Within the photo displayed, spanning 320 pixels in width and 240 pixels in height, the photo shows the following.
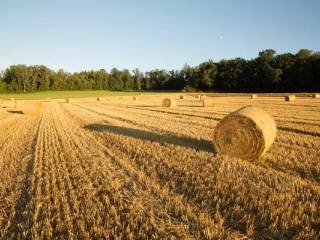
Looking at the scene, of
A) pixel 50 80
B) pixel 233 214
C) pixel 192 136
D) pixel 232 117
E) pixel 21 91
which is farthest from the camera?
pixel 50 80

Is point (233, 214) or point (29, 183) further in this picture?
point (29, 183)

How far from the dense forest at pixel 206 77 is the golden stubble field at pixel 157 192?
201 ft

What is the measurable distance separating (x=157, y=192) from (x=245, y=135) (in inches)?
154

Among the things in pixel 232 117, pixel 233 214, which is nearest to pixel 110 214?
pixel 233 214

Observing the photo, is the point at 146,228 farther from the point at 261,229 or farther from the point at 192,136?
the point at 192,136

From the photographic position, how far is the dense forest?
6844cm

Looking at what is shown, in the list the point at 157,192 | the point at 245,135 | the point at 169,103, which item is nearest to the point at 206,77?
the point at 169,103

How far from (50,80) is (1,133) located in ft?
312

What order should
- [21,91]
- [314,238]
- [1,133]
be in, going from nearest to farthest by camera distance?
1. [314,238]
2. [1,133]
3. [21,91]

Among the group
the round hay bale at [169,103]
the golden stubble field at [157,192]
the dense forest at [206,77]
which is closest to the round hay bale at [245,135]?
the golden stubble field at [157,192]

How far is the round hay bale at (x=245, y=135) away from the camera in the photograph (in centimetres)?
908

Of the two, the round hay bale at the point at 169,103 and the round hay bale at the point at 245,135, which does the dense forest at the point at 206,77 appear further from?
the round hay bale at the point at 245,135

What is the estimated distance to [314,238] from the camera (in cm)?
461

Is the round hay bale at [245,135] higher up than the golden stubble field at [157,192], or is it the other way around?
the round hay bale at [245,135]
